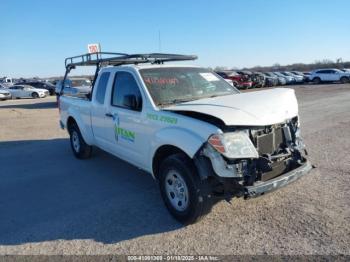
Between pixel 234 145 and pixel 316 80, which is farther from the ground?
pixel 234 145

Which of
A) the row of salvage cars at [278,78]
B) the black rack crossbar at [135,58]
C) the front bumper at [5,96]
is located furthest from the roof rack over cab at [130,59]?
the front bumper at [5,96]

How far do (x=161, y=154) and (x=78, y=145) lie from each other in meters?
3.42

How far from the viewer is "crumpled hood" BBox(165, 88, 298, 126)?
3793 mm

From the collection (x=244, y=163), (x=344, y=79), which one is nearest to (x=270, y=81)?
(x=344, y=79)

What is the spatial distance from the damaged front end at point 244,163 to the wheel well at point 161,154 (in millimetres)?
592

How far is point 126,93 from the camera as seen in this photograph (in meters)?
5.34

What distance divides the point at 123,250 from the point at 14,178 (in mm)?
3702

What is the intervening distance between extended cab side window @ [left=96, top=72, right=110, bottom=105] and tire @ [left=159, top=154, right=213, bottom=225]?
2.24m

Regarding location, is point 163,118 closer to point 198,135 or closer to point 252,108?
point 198,135

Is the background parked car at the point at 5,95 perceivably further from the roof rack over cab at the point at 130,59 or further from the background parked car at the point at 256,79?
the roof rack over cab at the point at 130,59

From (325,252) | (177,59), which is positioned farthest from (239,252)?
(177,59)

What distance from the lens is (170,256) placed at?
351cm

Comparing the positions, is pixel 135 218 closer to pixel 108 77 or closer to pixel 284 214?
pixel 284 214

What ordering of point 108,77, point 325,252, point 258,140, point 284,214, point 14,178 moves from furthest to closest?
point 14,178 < point 108,77 < point 284,214 < point 258,140 < point 325,252
